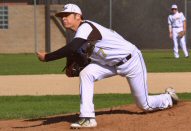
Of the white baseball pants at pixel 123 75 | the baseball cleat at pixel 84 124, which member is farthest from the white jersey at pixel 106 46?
the baseball cleat at pixel 84 124

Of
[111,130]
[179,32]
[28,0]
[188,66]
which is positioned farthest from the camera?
[28,0]

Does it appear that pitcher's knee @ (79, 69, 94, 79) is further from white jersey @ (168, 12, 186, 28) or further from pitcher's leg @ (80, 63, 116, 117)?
white jersey @ (168, 12, 186, 28)

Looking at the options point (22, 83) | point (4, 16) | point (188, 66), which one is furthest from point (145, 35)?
point (22, 83)

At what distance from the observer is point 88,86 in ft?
24.1

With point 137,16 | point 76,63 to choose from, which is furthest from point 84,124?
point 137,16

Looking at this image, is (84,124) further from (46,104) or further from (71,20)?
(46,104)

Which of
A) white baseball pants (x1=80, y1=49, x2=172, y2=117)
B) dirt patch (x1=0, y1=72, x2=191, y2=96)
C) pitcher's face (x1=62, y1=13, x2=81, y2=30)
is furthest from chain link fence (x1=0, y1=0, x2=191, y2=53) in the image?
pitcher's face (x1=62, y1=13, x2=81, y2=30)

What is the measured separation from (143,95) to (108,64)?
0.67 metres

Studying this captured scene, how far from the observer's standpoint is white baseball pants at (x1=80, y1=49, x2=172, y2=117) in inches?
288

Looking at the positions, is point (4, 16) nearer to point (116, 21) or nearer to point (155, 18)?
point (116, 21)

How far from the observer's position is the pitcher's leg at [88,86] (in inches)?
287

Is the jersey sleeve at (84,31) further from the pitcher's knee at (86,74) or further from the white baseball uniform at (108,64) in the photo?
the pitcher's knee at (86,74)

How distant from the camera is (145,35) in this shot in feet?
102

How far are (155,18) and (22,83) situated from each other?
18.1m
